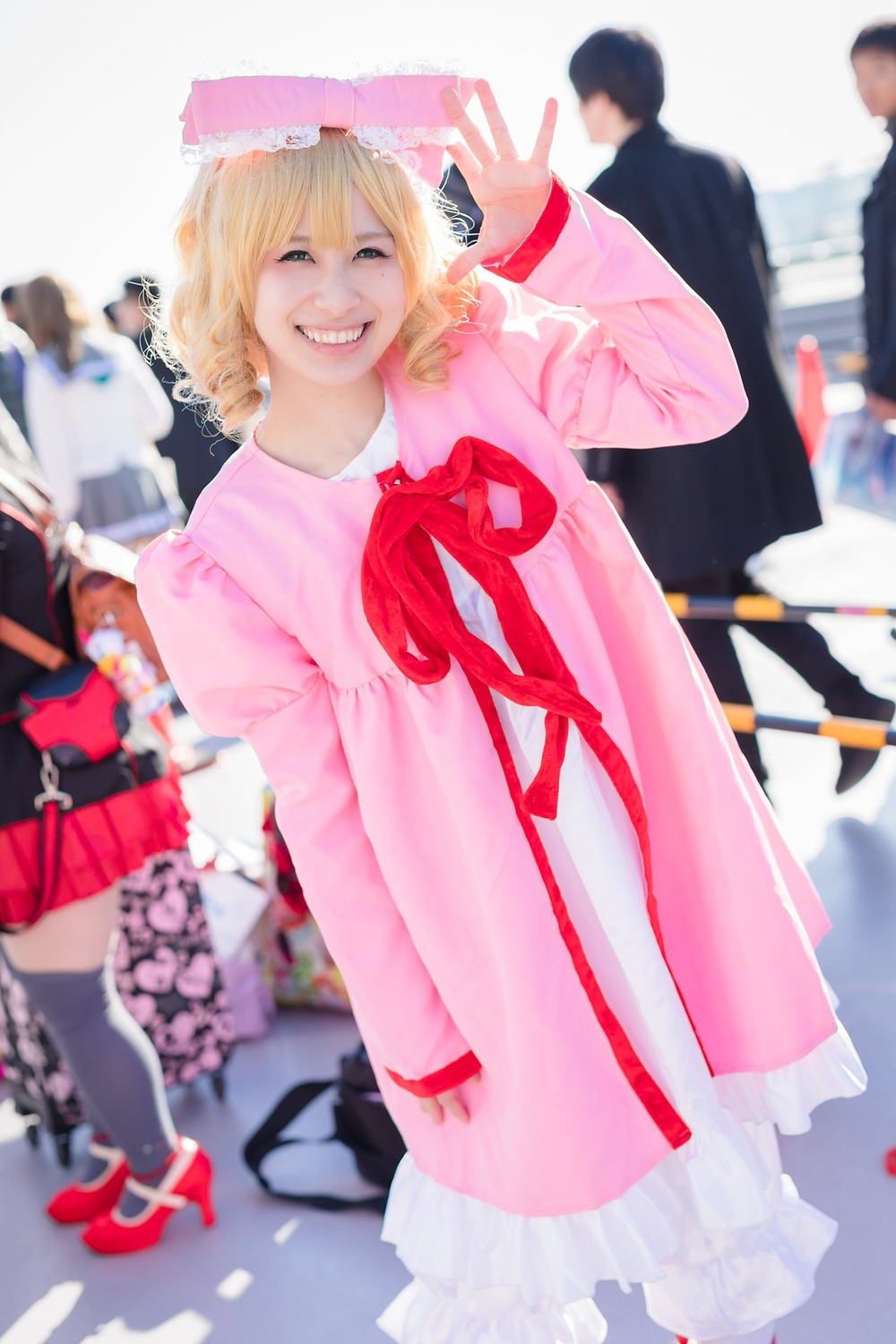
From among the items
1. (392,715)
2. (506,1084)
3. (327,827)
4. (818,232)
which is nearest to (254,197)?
(392,715)

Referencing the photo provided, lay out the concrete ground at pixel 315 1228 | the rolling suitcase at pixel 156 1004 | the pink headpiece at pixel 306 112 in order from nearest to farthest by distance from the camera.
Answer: the pink headpiece at pixel 306 112 → the concrete ground at pixel 315 1228 → the rolling suitcase at pixel 156 1004

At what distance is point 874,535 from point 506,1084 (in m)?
4.46

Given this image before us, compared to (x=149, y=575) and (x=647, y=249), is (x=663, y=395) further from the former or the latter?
(x=149, y=575)

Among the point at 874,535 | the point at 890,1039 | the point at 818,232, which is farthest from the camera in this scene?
the point at 818,232

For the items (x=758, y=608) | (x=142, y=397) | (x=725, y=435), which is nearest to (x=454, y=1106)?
(x=758, y=608)

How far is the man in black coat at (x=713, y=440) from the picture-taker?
2471 mm

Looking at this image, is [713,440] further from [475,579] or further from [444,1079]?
[444,1079]

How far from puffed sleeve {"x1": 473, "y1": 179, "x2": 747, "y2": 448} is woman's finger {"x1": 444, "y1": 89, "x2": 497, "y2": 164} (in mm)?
84

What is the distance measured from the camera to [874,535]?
5.23 metres

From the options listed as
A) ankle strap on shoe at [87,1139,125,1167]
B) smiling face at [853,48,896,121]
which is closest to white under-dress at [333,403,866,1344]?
ankle strap on shoe at [87,1139,125,1167]

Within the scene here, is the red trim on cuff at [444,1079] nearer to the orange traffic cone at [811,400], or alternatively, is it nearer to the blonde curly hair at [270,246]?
the blonde curly hair at [270,246]

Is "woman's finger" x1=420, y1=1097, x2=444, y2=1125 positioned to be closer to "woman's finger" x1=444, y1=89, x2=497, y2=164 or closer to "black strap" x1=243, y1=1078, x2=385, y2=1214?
"black strap" x1=243, y1=1078, x2=385, y2=1214

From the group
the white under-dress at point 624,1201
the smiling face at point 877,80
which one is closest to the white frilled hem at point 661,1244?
the white under-dress at point 624,1201

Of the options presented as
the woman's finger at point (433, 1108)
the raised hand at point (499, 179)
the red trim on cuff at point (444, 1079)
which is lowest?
the woman's finger at point (433, 1108)
